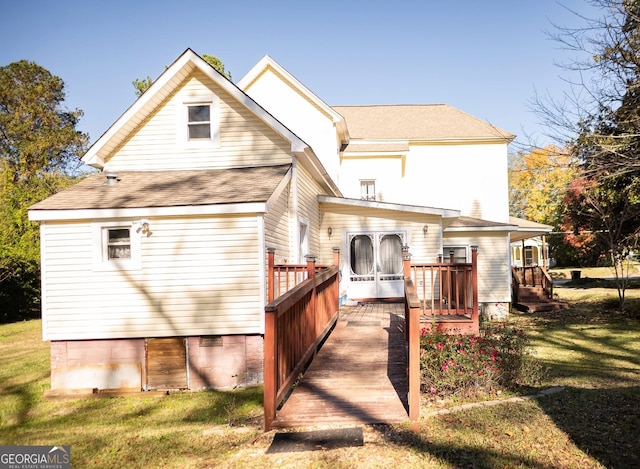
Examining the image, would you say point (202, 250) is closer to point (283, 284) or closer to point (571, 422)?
point (283, 284)

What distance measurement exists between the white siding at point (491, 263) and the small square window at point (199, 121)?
10493 mm

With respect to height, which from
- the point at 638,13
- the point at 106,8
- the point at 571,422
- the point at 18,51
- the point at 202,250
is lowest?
the point at 571,422

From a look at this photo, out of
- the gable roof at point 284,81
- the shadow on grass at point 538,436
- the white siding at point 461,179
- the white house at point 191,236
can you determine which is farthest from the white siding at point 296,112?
the shadow on grass at point 538,436

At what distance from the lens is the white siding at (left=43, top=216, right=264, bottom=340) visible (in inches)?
350

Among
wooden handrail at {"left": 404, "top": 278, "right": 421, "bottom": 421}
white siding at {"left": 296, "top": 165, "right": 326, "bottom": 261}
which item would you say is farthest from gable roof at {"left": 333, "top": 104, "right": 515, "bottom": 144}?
wooden handrail at {"left": 404, "top": 278, "right": 421, "bottom": 421}

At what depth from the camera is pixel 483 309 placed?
58.8ft

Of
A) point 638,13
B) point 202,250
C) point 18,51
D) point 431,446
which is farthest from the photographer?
point 18,51

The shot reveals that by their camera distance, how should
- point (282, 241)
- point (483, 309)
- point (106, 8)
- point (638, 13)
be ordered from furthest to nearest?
point (483, 309) → point (106, 8) → point (282, 241) → point (638, 13)

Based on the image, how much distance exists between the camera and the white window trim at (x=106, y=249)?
9055 millimetres

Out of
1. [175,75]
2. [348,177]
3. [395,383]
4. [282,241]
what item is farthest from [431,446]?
[348,177]

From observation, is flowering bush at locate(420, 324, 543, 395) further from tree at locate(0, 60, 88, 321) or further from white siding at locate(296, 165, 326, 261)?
tree at locate(0, 60, 88, 321)

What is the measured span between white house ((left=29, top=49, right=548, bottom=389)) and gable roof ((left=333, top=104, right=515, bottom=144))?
5.25m

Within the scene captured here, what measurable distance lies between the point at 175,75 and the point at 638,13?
33.2ft

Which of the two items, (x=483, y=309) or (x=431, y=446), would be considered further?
(x=483, y=309)
